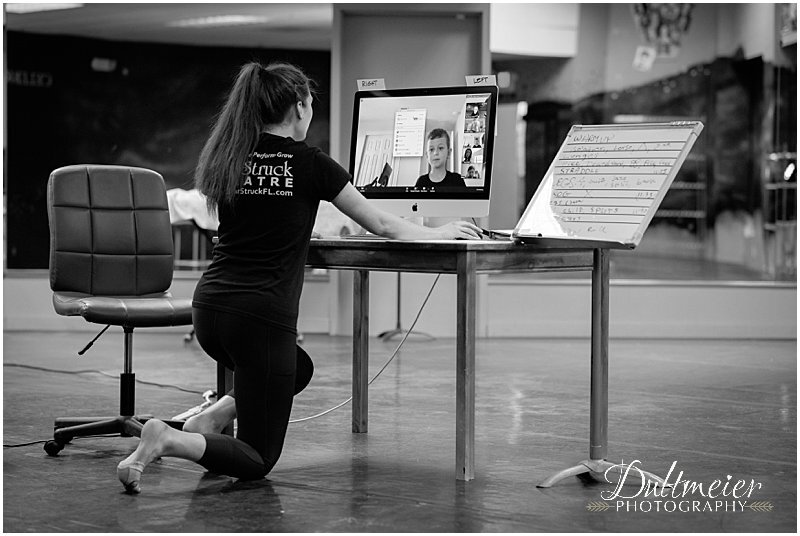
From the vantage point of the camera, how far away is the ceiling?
28.0ft

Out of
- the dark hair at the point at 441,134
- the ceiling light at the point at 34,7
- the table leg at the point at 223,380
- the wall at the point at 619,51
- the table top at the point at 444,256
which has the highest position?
the ceiling light at the point at 34,7

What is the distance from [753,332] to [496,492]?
5.38 m

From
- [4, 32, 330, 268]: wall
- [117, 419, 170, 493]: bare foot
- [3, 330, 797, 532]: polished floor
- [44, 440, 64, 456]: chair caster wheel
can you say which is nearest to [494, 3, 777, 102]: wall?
[4, 32, 330, 268]: wall

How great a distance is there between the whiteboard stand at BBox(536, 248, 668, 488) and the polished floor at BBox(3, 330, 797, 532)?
0.07 metres

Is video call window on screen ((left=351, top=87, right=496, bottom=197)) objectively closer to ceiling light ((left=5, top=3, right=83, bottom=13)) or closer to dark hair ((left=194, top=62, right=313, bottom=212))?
dark hair ((left=194, top=62, right=313, bottom=212))

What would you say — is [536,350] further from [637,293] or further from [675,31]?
[675,31]

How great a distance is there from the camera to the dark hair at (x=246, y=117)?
346 centimetres

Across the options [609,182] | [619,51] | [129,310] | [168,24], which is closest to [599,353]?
[609,182]

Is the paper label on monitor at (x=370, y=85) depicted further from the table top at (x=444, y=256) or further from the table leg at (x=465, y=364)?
the table leg at (x=465, y=364)

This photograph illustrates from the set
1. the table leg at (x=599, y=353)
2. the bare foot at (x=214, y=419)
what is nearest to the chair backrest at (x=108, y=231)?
the bare foot at (x=214, y=419)

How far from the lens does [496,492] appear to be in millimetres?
3428

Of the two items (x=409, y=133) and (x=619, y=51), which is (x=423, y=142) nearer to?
(x=409, y=133)

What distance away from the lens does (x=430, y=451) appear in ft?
13.4

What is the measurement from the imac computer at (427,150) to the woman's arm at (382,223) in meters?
0.39
